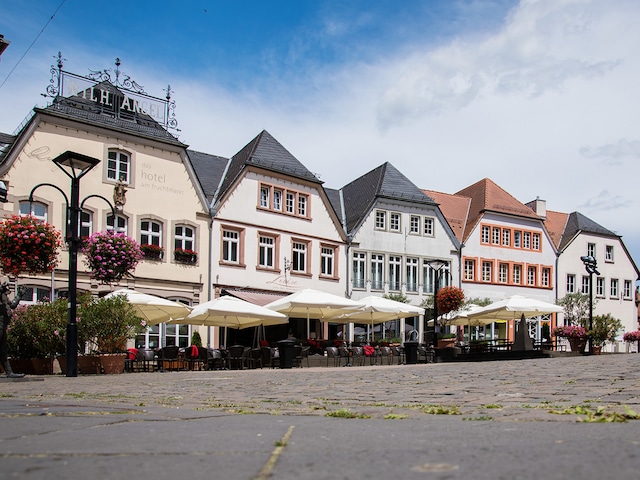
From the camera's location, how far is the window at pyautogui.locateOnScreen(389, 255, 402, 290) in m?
41.4

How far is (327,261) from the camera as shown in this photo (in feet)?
127

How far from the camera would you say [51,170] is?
29094 millimetres

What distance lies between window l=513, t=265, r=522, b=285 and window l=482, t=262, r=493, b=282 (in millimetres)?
2093

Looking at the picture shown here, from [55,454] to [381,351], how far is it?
24650 millimetres

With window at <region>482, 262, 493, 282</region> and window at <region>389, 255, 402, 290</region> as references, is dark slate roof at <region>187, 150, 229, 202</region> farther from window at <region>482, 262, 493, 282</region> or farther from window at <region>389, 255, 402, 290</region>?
window at <region>482, 262, 493, 282</region>

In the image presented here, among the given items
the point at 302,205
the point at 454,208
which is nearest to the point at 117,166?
the point at 302,205

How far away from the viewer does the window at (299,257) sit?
3706cm

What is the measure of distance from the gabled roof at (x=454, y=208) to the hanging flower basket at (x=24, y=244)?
108 feet

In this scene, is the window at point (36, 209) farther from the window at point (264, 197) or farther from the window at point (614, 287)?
the window at point (614, 287)

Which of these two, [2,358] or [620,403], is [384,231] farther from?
[620,403]

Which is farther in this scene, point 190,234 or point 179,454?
point 190,234

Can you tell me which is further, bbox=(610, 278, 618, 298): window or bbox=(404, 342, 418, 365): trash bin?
bbox=(610, 278, 618, 298): window

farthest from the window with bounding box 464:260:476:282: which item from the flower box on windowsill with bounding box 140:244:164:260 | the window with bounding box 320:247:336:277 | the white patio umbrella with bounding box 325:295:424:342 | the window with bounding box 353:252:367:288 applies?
the flower box on windowsill with bounding box 140:244:164:260

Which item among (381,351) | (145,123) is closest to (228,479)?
(381,351)
